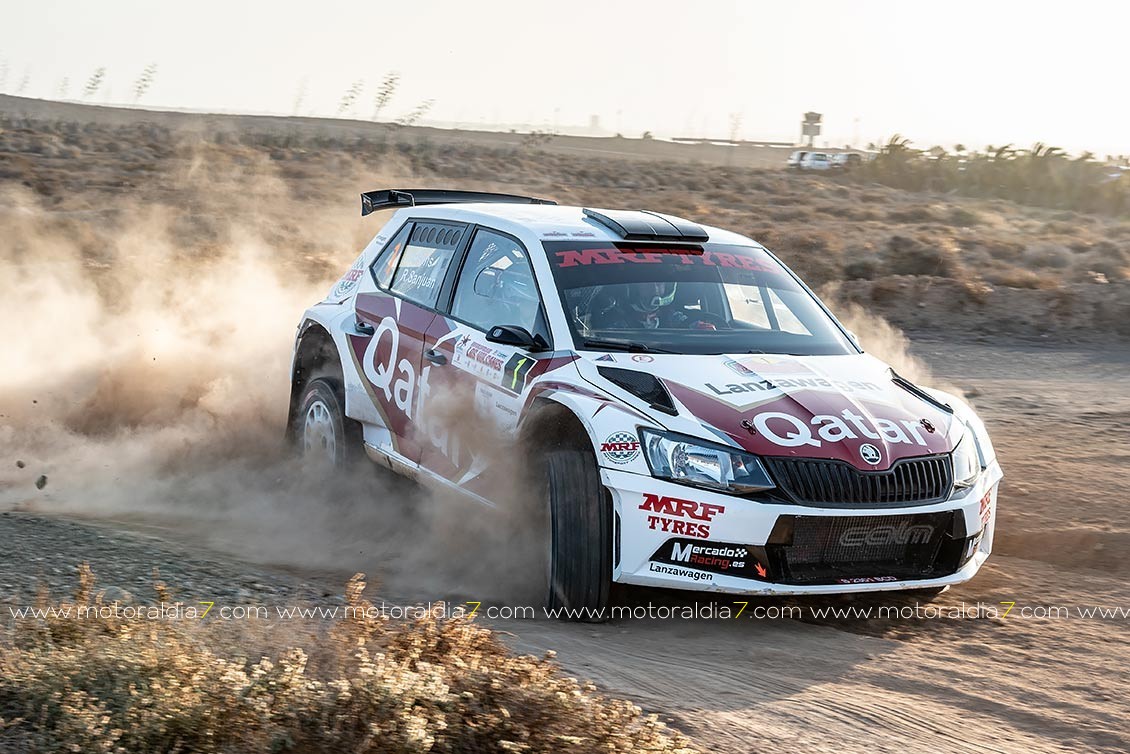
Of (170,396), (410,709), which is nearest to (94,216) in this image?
(170,396)

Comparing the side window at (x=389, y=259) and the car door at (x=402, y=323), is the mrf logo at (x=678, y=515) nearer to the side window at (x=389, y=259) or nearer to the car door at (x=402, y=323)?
the car door at (x=402, y=323)

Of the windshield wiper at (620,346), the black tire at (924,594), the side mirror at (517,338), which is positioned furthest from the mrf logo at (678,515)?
the black tire at (924,594)

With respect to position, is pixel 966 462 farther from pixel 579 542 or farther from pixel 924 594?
pixel 579 542

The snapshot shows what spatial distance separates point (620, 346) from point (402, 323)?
160 cm

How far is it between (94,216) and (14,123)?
90.7ft

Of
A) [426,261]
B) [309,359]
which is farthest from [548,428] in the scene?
[309,359]

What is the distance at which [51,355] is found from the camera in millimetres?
10797

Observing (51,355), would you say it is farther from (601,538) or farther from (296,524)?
(601,538)

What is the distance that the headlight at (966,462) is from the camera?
5497mm

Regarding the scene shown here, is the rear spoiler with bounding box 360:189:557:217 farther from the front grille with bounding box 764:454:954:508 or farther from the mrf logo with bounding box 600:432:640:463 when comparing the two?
the front grille with bounding box 764:454:954:508

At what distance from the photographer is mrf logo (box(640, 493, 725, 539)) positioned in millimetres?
5102

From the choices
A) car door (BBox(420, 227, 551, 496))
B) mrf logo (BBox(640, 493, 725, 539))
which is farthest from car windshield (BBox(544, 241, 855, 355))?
mrf logo (BBox(640, 493, 725, 539))

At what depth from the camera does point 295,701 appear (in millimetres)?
3518

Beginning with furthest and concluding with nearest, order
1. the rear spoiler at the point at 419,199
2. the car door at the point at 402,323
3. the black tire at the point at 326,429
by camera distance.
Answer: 1. the rear spoiler at the point at 419,199
2. the black tire at the point at 326,429
3. the car door at the point at 402,323
